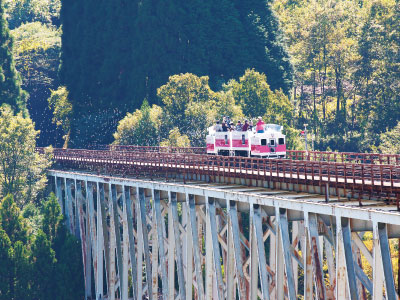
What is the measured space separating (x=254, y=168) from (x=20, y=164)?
37137mm

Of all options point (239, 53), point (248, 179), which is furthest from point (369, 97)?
point (248, 179)

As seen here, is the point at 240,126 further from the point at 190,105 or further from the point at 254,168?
the point at 190,105

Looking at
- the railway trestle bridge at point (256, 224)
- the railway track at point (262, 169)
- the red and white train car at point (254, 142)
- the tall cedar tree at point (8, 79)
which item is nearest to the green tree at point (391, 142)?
the railway trestle bridge at point (256, 224)

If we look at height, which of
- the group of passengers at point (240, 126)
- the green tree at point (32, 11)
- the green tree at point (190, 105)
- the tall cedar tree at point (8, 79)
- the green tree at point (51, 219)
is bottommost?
the green tree at point (51, 219)

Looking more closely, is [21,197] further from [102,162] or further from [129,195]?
[129,195]

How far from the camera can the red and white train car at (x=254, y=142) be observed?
56.9 m

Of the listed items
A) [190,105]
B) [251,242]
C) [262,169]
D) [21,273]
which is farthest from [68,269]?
[251,242]

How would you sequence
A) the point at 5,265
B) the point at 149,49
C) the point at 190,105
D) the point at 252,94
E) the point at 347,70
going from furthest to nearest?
the point at 347,70, the point at 149,49, the point at 252,94, the point at 190,105, the point at 5,265

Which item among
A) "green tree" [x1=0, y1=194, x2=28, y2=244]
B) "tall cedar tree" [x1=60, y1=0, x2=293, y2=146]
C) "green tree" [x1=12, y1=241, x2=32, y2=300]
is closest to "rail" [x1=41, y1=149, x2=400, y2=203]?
"green tree" [x1=0, y1=194, x2=28, y2=244]

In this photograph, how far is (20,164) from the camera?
8106cm

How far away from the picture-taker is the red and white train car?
56875 millimetres

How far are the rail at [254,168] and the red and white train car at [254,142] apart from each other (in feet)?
3.07

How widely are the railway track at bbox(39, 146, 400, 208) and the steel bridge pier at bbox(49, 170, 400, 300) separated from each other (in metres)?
1.45

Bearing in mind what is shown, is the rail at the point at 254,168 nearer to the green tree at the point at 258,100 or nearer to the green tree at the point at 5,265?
the green tree at the point at 5,265
